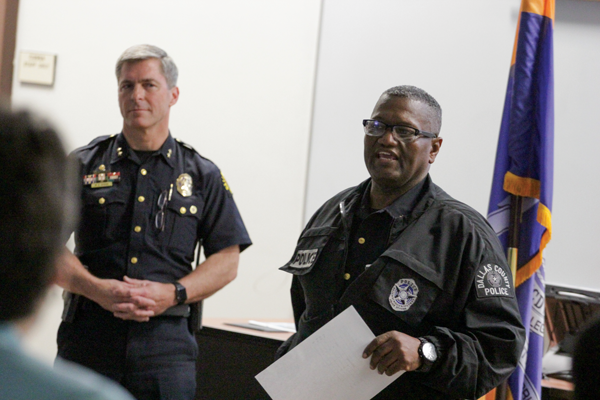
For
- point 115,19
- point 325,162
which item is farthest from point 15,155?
point 115,19

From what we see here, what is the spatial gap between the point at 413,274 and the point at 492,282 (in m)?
0.17

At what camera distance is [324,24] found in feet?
12.4

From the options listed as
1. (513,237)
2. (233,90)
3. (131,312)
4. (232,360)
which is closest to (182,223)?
(131,312)

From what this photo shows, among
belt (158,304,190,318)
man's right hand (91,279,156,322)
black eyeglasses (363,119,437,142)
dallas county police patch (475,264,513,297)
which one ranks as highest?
black eyeglasses (363,119,437,142)

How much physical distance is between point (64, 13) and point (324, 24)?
1504mm

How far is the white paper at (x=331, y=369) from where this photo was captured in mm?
1460

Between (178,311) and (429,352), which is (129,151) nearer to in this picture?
(178,311)

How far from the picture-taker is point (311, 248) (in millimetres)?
1727

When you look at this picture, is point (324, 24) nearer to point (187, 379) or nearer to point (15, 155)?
point (187, 379)

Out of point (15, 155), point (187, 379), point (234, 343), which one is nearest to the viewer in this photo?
point (15, 155)

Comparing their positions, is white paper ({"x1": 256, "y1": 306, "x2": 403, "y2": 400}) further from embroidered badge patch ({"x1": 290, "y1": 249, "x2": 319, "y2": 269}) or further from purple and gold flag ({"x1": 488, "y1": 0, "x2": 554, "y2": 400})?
purple and gold flag ({"x1": 488, "y1": 0, "x2": 554, "y2": 400})

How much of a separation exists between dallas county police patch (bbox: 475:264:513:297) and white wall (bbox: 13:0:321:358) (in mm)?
2346

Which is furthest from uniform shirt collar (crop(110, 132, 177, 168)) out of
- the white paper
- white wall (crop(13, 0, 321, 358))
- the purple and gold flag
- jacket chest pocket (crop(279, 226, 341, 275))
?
white wall (crop(13, 0, 321, 358))

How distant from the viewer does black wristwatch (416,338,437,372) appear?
1402mm
